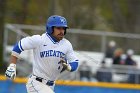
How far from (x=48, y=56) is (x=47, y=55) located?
0.02 m

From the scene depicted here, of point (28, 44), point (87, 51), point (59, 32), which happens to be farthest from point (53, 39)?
point (87, 51)

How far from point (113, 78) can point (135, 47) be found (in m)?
3.04

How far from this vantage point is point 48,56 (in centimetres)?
870

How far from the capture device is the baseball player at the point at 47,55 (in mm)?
8641

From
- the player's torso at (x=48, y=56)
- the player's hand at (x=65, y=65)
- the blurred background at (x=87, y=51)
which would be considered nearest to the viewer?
the player's hand at (x=65, y=65)

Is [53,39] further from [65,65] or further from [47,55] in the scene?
[65,65]

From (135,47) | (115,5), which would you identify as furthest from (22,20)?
(135,47)

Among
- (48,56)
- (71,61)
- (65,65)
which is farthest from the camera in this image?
(71,61)

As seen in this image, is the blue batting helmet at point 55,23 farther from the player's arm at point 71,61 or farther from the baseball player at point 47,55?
the player's arm at point 71,61

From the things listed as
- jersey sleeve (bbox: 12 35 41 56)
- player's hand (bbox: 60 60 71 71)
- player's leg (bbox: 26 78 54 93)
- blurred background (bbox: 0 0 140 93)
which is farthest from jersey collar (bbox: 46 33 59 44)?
blurred background (bbox: 0 0 140 93)

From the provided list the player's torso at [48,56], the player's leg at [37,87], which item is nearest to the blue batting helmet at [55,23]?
the player's torso at [48,56]

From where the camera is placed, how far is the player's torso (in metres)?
8.71

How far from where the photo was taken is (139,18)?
86.3 ft

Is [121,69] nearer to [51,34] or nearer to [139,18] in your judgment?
[51,34]
